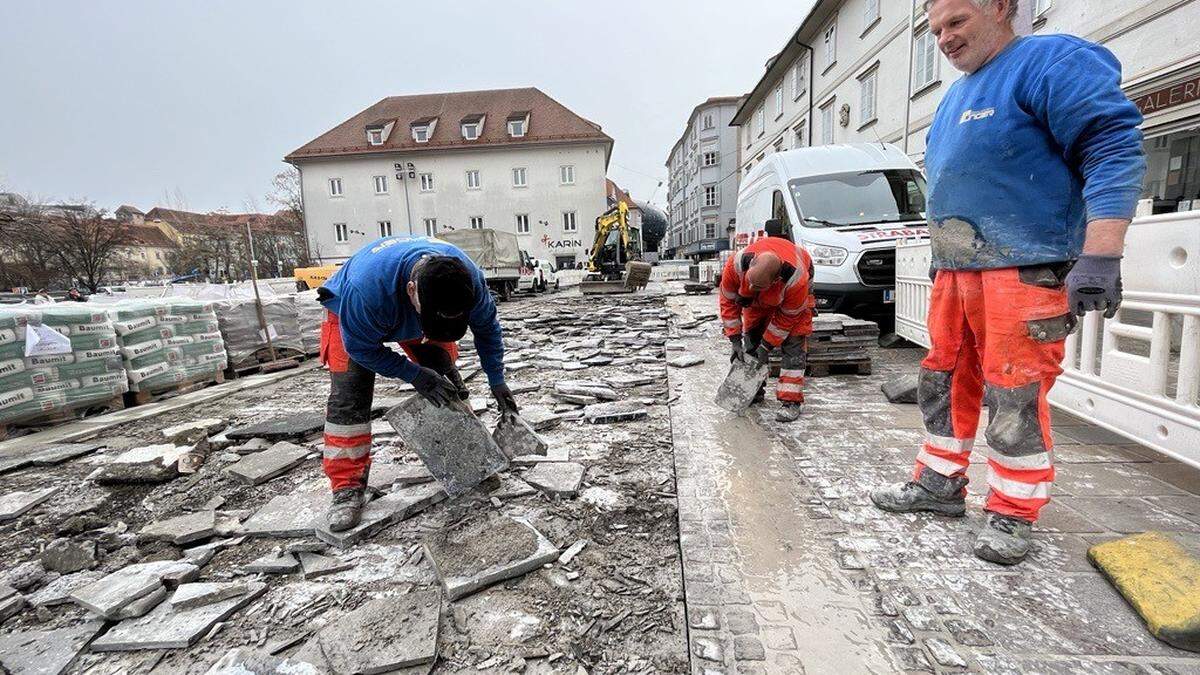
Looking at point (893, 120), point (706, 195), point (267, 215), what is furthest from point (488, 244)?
point (267, 215)

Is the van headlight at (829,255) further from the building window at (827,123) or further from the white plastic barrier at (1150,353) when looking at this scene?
the building window at (827,123)

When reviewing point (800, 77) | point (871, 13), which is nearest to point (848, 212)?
point (871, 13)

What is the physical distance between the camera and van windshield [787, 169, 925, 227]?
6.78 metres

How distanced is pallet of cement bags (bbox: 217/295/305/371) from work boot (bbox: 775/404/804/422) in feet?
23.0

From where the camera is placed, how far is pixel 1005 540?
6.48ft

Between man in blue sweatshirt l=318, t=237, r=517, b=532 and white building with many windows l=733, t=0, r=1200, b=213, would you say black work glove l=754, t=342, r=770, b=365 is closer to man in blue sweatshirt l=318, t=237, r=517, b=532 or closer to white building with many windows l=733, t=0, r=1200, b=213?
man in blue sweatshirt l=318, t=237, r=517, b=532

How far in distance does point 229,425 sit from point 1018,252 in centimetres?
585

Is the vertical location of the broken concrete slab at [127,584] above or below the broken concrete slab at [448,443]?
below

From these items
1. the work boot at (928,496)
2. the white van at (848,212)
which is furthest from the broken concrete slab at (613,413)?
the white van at (848,212)

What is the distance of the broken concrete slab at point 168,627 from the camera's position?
187 cm

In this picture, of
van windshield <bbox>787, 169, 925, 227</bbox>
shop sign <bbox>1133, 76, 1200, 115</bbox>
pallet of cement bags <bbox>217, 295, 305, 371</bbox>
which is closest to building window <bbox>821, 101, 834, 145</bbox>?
shop sign <bbox>1133, 76, 1200, 115</bbox>

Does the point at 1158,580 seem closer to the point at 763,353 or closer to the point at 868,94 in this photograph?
the point at 763,353

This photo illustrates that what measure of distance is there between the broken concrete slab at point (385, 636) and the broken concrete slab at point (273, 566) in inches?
21.4

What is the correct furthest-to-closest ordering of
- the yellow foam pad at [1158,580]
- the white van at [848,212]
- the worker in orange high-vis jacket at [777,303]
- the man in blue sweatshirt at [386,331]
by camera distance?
the white van at [848,212] → the worker in orange high-vis jacket at [777,303] → the man in blue sweatshirt at [386,331] → the yellow foam pad at [1158,580]
